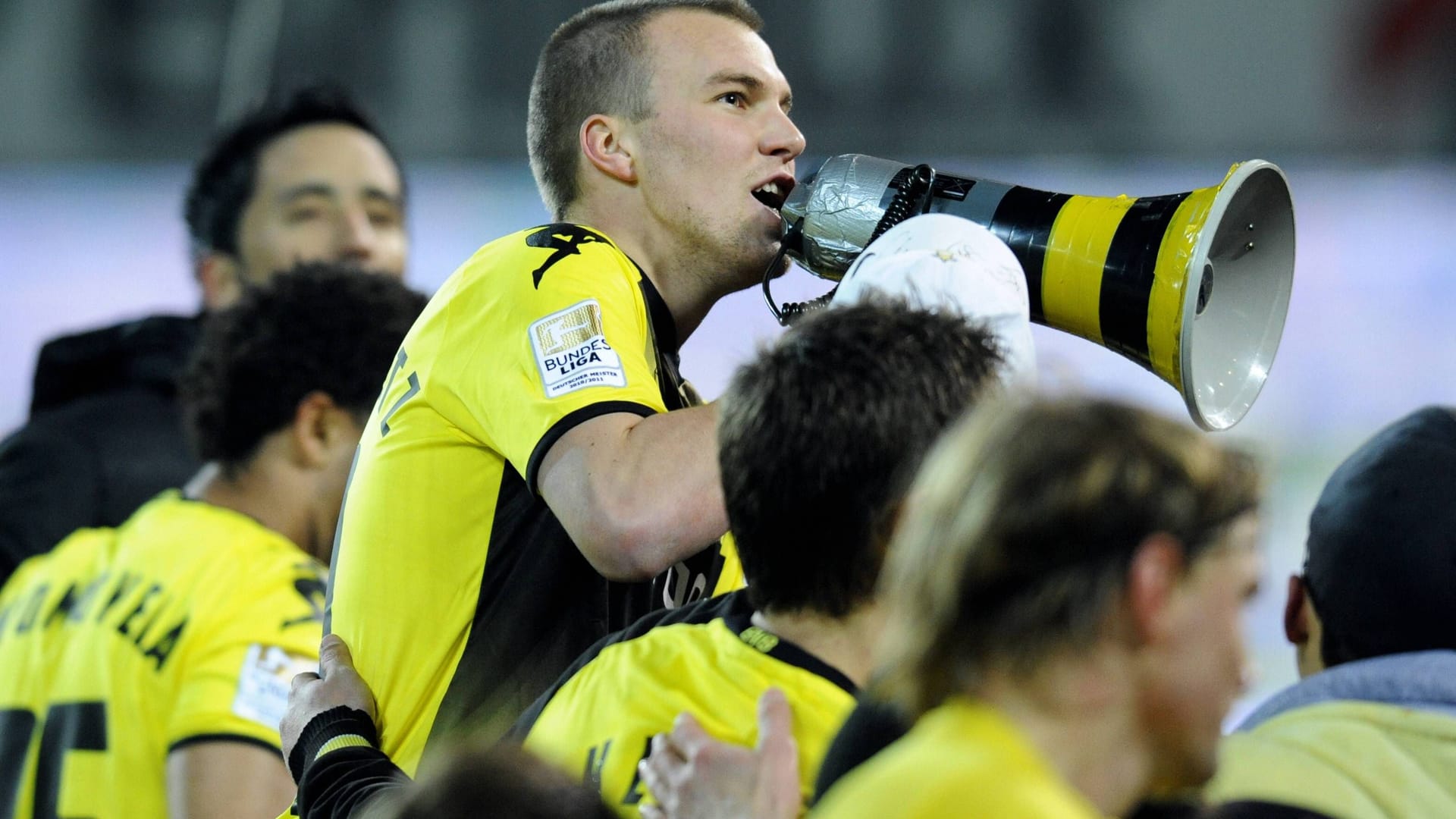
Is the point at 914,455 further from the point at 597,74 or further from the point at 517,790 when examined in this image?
the point at 597,74

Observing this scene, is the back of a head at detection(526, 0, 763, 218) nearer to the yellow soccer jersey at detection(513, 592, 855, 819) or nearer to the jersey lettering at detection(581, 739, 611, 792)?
the yellow soccer jersey at detection(513, 592, 855, 819)

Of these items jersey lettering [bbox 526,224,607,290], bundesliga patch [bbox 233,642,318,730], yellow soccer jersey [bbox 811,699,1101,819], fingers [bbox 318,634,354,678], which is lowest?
bundesliga patch [bbox 233,642,318,730]

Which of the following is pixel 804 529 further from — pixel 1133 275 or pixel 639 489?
pixel 1133 275

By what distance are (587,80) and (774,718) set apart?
1.52 m

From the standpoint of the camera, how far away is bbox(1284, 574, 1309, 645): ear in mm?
2281

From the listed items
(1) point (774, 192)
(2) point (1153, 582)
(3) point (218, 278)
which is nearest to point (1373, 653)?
(2) point (1153, 582)

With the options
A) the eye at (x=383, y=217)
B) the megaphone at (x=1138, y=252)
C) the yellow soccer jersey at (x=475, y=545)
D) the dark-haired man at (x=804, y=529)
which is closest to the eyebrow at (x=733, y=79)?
the megaphone at (x=1138, y=252)

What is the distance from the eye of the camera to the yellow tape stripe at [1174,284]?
7.36ft

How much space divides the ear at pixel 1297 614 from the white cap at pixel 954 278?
64cm

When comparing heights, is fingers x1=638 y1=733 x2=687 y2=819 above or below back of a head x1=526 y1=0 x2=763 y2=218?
below

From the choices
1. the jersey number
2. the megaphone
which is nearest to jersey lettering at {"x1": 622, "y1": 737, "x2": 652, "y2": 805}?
the megaphone

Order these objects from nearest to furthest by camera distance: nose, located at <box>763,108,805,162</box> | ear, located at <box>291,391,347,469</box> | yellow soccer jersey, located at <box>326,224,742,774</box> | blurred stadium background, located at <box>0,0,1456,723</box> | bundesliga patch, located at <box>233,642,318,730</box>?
yellow soccer jersey, located at <box>326,224,742,774</box>, nose, located at <box>763,108,805,162</box>, bundesliga patch, located at <box>233,642,318,730</box>, ear, located at <box>291,391,347,469</box>, blurred stadium background, located at <box>0,0,1456,723</box>

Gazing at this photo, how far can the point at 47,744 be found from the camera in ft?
11.0

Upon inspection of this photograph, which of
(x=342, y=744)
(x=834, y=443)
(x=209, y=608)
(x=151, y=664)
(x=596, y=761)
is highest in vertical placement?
(x=834, y=443)
